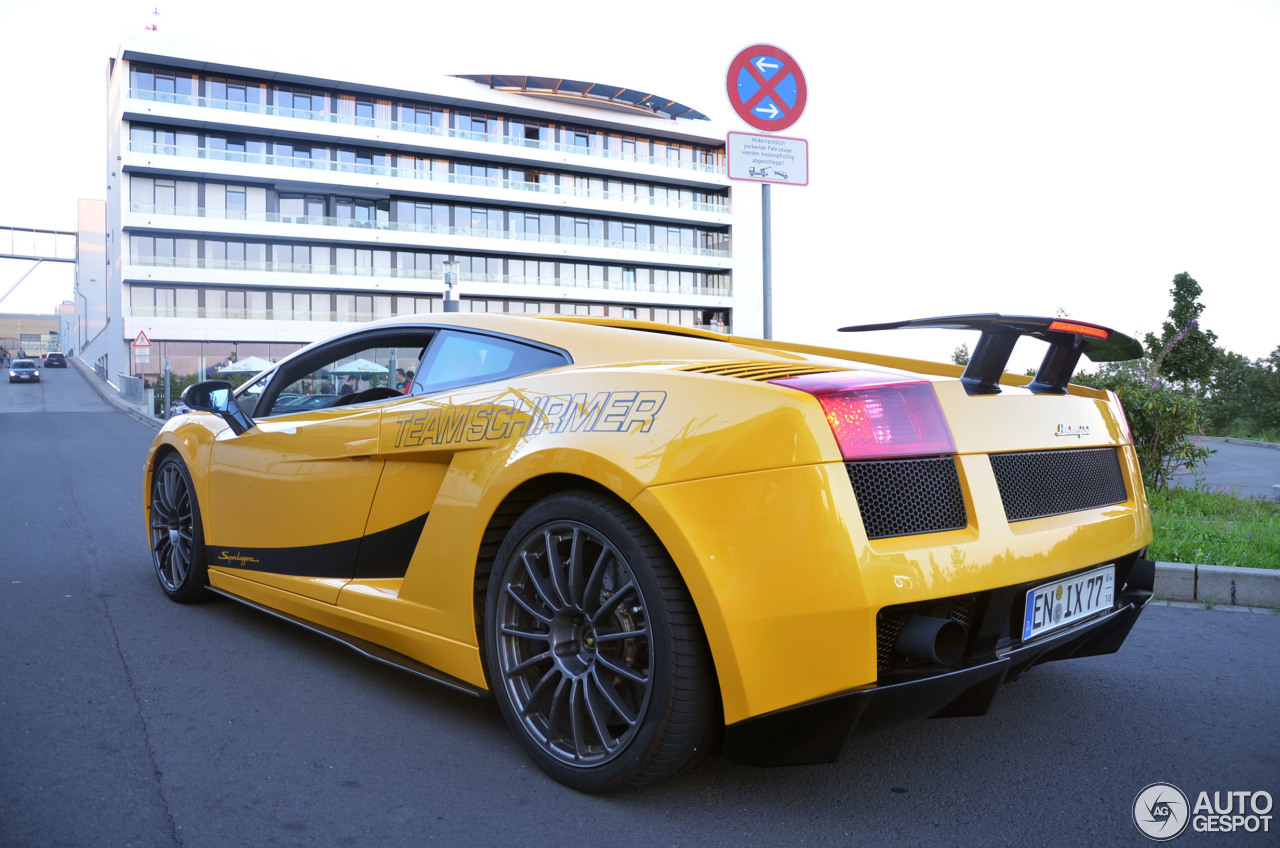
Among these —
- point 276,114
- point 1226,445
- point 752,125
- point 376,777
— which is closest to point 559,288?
point 276,114

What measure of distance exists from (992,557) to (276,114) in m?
53.8

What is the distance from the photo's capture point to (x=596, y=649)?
231cm

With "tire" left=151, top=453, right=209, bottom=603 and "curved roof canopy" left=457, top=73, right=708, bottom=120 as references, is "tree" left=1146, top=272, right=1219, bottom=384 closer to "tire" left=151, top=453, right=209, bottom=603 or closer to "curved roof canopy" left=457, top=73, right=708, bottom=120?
"curved roof canopy" left=457, top=73, right=708, bottom=120

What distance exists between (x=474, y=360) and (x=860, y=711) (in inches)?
65.5

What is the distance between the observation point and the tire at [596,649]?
2105 mm

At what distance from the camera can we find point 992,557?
2.08m

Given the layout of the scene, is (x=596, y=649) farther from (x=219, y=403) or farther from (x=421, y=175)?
(x=421, y=175)

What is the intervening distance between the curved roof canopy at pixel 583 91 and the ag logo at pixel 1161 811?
2262 inches

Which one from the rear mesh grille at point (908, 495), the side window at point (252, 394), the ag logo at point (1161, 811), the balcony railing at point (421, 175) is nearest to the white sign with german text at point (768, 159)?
the side window at point (252, 394)

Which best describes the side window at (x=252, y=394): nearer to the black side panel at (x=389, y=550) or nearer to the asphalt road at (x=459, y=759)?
the asphalt road at (x=459, y=759)

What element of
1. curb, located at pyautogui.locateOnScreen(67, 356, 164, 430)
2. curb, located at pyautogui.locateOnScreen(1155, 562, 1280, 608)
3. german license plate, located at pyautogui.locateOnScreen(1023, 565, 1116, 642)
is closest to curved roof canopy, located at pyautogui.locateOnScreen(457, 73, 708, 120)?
curb, located at pyautogui.locateOnScreen(67, 356, 164, 430)

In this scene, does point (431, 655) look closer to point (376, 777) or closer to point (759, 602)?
point (376, 777)

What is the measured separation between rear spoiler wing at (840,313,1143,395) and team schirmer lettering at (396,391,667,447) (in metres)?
0.80

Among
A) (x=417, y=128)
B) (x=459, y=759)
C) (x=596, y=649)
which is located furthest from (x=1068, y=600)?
(x=417, y=128)
